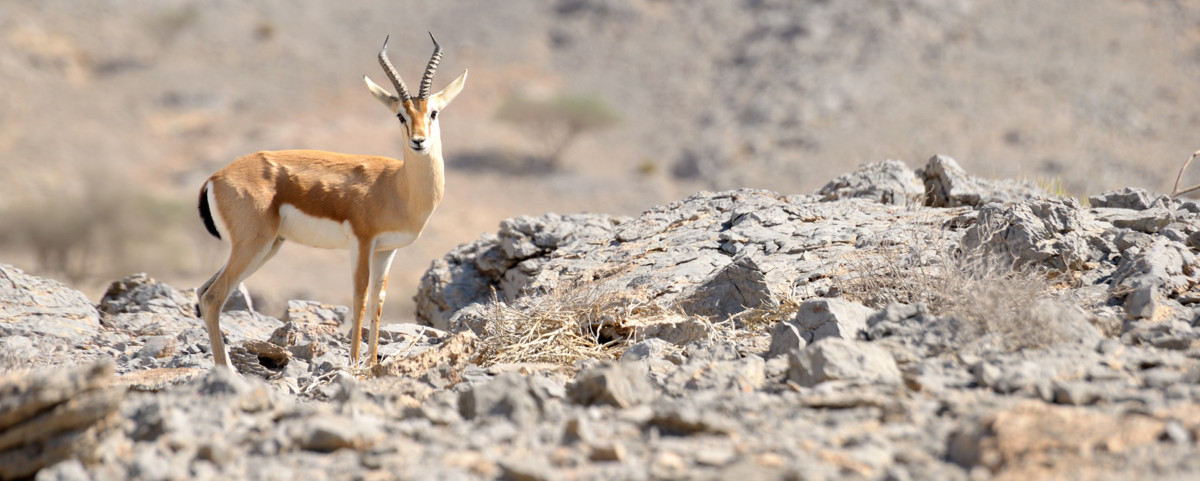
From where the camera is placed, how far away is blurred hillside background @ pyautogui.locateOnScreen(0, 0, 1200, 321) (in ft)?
98.3

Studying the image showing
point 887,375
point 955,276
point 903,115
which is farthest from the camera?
point 903,115

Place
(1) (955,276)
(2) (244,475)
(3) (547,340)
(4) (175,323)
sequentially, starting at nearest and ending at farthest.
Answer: (2) (244,475), (1) (955,276), (3) (547,340), (4) (175,323)

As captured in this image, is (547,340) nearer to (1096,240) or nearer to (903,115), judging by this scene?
(1096,240)

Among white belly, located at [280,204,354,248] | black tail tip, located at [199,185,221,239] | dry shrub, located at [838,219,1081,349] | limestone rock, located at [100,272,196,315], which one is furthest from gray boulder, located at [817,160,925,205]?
limestone rock, located at [100,272,196,315]

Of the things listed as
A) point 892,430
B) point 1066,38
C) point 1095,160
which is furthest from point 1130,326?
point 1066,38

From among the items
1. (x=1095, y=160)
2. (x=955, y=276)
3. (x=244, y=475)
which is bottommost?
(x=244, y=475)

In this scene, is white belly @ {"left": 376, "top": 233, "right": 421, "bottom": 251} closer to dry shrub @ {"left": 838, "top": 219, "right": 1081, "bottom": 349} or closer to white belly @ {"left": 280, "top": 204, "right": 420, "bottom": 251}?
white belly @ {"left": 280, "top": 204, "right": 420, "bottom": 251}

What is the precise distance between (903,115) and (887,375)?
108 feet

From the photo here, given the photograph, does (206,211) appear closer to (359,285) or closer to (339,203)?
(339,203)

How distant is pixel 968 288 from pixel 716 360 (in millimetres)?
1720

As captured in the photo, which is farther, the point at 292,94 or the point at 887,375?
the point at 292,94

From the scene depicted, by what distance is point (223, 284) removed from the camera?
7.60 m

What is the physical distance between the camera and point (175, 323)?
8.77 m

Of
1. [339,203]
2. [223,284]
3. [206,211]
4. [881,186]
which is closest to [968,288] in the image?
[881,186]
